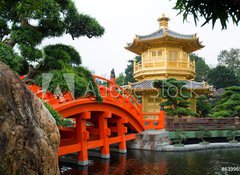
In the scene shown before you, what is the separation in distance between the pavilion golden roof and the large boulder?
57.3ft

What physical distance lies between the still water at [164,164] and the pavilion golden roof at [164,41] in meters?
10.1

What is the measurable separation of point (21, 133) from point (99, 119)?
29.7 ft

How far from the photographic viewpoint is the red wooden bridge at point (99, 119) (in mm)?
9844

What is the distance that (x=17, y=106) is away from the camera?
3543mm

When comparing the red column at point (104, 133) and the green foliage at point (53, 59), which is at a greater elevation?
the green foliage at point (53, 59)

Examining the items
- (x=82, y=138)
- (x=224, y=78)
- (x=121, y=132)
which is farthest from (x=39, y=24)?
(x=224, y=78)

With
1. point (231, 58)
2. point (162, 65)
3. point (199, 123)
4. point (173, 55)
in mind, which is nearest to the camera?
point (199, 123)

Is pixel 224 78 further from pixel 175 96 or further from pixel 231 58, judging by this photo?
pixel 175 96

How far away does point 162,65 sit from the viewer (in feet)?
69.2

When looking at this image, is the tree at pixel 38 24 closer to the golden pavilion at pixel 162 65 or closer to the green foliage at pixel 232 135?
the green foliage at pixel 232 135

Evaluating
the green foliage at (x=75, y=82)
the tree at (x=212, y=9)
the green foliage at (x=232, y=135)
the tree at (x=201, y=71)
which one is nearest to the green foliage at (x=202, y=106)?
the green foliage at (x=232, y=135)

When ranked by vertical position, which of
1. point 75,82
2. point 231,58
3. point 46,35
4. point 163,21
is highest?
point 231,58

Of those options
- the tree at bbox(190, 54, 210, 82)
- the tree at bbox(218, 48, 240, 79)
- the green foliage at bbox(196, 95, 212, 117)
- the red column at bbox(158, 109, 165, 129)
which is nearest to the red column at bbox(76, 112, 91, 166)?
the red column at bbox(158, 109, 165, 129)

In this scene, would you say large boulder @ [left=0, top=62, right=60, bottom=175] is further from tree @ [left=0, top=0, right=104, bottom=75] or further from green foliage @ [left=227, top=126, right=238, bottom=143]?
green foliage @ [left=227, top=126, right=238, bottom=143]
